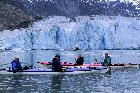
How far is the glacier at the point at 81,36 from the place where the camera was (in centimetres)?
8306

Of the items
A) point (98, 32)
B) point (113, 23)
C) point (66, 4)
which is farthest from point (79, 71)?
point (66, 4)

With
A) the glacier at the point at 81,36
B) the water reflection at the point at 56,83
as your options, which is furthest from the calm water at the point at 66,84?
the glacier at the point at 81,36

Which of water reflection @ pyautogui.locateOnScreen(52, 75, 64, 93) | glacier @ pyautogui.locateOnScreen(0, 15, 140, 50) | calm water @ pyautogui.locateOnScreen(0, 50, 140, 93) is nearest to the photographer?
calm water @ pyautogui.locateOnScreen(0, 50, 140, 93)

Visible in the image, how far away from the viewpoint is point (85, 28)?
3354 inches

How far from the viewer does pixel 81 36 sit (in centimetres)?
8450

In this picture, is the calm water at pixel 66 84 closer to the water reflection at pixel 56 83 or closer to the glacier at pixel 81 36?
the water reflection at pixel 56 83

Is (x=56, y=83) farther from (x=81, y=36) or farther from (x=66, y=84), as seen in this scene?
(x=81, y=36)

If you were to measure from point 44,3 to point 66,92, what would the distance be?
163m

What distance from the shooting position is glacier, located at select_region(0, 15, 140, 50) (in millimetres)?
83062

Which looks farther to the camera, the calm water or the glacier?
the glacier

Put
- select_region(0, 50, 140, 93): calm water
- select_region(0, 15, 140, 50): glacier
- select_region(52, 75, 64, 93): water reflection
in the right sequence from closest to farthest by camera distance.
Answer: select_region(0, 50, 140, 93): calm water
select_region(52, 75, 64, 93): water reflection
select_region(0, 15, 140, 50): glacier

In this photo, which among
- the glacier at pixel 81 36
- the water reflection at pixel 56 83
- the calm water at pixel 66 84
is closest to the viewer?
the calm water at pixel 66 84

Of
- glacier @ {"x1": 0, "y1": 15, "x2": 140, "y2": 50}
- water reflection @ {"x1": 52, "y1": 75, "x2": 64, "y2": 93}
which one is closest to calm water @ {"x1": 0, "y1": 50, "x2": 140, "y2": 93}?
water reflection @ {"x1": 52, "y1": 75, "x2": 64, "y2": 93}

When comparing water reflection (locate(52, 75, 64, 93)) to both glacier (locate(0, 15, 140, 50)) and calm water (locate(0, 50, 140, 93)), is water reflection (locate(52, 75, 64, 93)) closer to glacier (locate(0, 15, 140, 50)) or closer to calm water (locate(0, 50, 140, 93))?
calm water (locate(0, 50, 140, 93))
